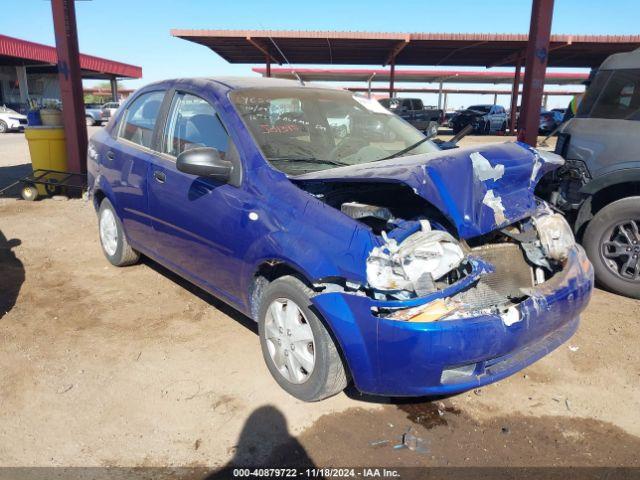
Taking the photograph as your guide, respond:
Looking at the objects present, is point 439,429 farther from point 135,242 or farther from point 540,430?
point 135,242

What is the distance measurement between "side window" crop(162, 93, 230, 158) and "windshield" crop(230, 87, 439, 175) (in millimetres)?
208

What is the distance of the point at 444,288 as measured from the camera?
241 centimetres

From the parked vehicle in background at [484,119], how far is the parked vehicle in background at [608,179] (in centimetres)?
2341

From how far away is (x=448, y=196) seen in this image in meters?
2.54

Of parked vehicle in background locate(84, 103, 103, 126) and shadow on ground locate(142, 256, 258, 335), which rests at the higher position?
parked vehicle in background locate(84, 103, 103, 126)

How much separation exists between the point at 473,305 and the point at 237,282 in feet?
4.70

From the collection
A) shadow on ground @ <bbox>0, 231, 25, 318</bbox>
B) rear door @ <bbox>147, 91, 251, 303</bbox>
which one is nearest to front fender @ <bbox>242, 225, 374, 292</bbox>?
rear door @ <bbox>147, 91, 251, 303</bbox>

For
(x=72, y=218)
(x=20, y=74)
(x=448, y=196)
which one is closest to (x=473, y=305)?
(x=448, y=196)

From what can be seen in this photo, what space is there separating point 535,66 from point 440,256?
695 centimetres

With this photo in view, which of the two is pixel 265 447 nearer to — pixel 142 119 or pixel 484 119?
pixel 142 119

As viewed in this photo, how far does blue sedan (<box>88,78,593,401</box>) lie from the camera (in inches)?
93.2

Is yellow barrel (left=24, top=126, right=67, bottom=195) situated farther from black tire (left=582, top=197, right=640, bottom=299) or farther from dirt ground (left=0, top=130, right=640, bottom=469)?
black tire (left=582, top=197, right=640, bottom=299)

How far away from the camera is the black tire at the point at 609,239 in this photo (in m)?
4.33

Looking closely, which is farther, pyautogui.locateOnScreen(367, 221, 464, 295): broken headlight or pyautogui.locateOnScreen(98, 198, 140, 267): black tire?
pyautogui.locateOnScreen(98, 198, 140, 267): black tire
